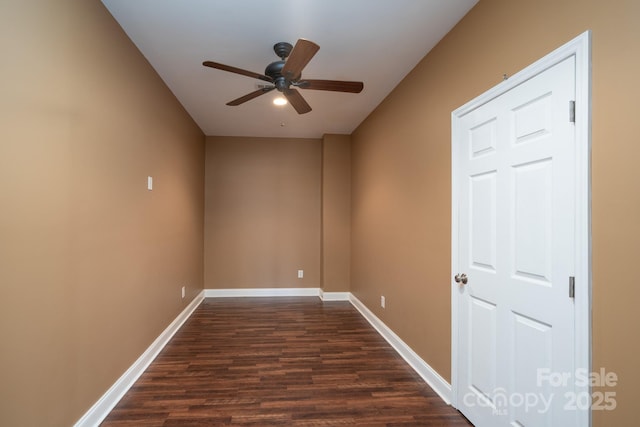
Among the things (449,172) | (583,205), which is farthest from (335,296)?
(583,205)

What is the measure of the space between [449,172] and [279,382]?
2037 millimetres

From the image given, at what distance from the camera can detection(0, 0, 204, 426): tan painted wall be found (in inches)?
50.1

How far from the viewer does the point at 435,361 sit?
232 cm

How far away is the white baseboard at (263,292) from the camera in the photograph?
4.97 metres

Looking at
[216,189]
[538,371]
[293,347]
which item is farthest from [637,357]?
[216,189]

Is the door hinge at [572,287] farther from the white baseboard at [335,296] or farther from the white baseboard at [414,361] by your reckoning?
the white baseboard at [335,296]

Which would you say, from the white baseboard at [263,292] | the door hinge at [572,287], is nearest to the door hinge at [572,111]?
the door hinge at [572,287]

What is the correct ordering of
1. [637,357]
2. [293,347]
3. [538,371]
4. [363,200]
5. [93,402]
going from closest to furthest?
[637,357] → [538,371] → [93,402] → [293,347] → [363,200]

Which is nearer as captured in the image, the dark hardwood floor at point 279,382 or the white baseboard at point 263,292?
the dark hardwood floor at point 279,382

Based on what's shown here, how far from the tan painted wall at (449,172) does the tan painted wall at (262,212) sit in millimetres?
1014

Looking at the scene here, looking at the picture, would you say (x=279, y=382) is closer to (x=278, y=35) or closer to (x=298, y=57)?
(x=298, y=57)

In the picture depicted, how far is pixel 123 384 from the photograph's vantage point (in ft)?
7.20

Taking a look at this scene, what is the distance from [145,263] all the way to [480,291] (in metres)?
2.61

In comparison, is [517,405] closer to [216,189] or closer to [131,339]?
[131,339]
